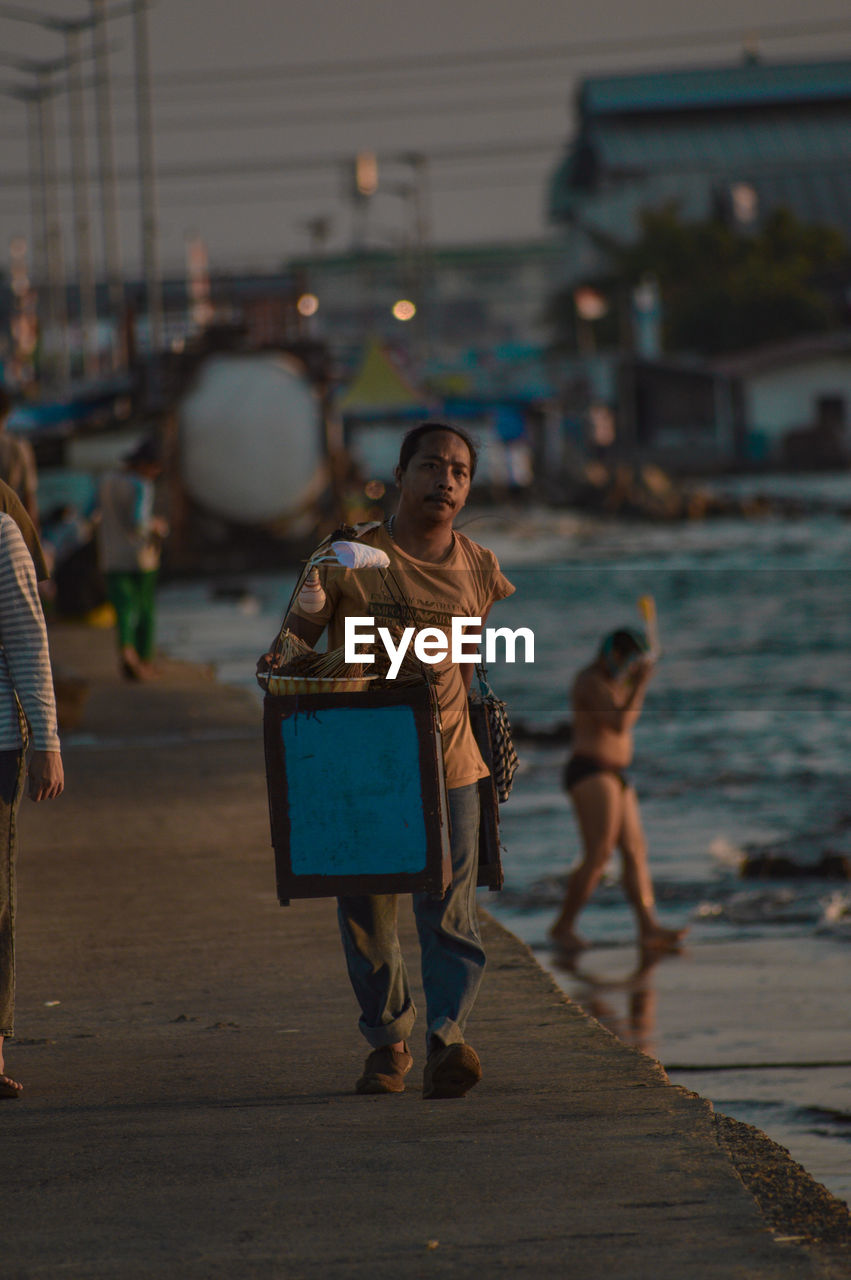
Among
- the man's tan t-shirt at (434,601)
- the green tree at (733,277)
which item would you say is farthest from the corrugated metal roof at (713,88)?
the man's tan t-shirt at (434,601)

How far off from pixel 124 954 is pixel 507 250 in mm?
170061

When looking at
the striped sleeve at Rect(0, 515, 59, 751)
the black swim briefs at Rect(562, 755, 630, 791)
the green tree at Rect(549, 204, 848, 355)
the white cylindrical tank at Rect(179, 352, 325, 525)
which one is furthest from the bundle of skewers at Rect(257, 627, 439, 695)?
the green tree at Rect(549, 204, 848, 355)

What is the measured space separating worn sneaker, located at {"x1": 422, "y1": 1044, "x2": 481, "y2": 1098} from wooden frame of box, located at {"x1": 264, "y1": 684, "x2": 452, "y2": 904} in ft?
1.50

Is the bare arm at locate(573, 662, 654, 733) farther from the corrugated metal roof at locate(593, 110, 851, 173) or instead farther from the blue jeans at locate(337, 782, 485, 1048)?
the corrugated metal roof at locate(593, 110, 851, 173)

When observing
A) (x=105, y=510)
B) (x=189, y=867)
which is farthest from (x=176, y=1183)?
(x=105, y=510)

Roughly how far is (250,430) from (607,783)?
85.8 feet

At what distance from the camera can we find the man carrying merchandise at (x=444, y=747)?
511 cm

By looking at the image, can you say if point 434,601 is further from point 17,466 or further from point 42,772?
point 17,466

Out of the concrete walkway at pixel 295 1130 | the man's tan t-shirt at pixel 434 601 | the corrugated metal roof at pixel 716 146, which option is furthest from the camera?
the corrugated metal roof at pixel 716 146

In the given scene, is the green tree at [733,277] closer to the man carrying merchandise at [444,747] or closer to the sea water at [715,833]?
the sea water at [715,833]

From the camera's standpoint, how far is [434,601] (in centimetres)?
→ 514

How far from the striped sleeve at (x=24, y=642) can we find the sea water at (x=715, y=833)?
116cm

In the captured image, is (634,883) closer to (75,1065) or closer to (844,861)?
(844,861)

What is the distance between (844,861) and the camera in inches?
440
